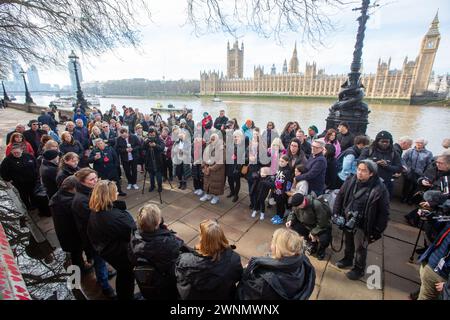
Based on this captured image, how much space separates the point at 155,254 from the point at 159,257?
0.04 metres

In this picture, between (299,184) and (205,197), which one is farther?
(205,197)

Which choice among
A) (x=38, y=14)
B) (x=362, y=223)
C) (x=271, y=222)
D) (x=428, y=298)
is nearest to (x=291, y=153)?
(x=271, y=222)

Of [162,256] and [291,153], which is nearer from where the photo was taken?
[162,256]

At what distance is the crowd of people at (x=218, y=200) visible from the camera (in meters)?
1.55

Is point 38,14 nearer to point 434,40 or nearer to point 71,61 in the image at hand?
point 71,61

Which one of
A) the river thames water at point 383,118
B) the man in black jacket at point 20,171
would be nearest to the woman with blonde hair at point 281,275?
the man in black jacket at point 20,171

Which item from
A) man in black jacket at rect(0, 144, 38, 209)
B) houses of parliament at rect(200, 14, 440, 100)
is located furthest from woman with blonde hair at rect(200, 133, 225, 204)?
houses of parliament at rect(200, 14, 440, 100)

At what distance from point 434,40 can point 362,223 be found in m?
80.8

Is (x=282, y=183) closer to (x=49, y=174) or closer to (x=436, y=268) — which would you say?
(x=436, y=268)

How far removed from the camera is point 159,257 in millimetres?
1727

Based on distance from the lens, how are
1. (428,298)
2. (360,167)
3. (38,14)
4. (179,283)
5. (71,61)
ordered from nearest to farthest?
1. (179,283)
2. (428,298)
3. (360,167)
4. (38,14)
5. (71,61)

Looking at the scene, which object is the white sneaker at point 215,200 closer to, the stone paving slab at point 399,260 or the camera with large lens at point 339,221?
the camera with large lens at point 339,221

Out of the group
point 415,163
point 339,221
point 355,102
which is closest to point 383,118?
point 355,102
